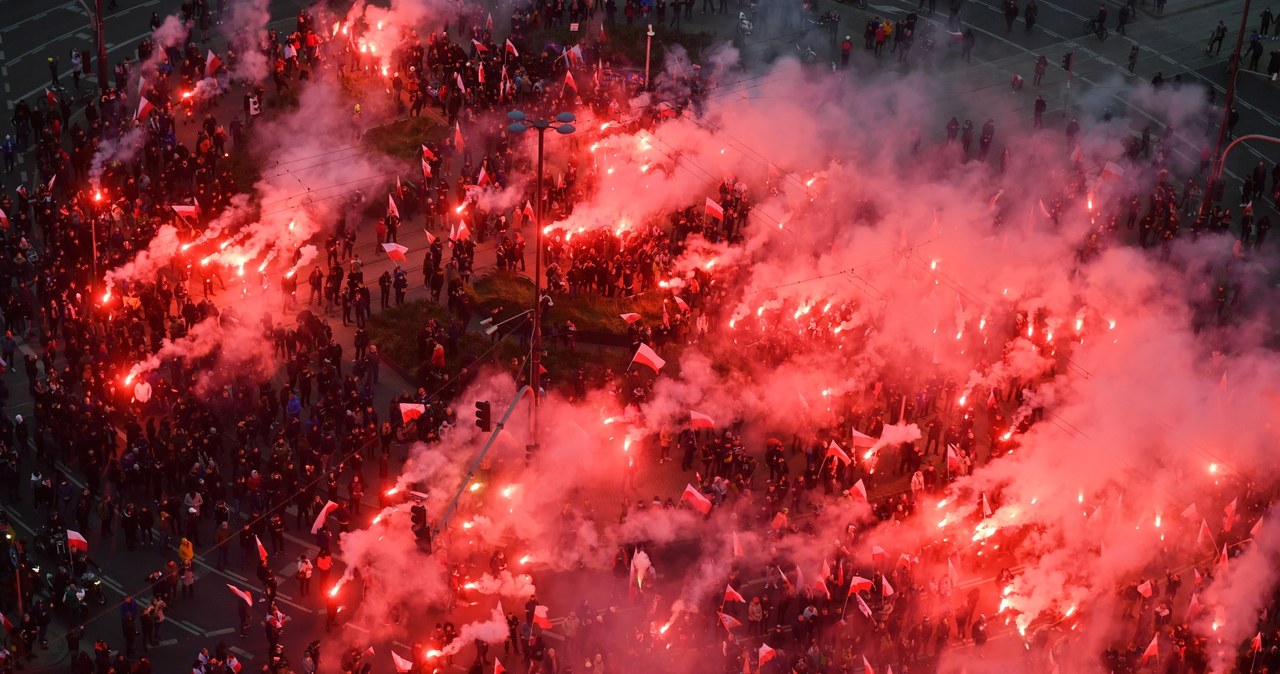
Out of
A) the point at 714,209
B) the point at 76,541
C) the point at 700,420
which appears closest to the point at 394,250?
the point at 714,209

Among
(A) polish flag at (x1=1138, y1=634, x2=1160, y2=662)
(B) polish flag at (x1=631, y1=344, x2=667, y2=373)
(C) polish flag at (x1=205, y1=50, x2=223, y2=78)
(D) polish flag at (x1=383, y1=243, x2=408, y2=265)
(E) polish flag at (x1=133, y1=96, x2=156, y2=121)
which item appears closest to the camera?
(A) polish flag at (x1=1138, y1=634, x2=1160, y2=662)

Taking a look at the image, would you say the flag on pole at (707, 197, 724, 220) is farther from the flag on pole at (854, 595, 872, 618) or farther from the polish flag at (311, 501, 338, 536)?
the polish flag at (311, 501, 338, 536)

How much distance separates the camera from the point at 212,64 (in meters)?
56.5

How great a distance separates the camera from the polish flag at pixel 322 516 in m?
40.5

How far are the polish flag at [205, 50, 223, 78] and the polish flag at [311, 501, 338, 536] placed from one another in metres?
19.9

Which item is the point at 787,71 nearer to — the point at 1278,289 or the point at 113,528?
the point at 1278,289

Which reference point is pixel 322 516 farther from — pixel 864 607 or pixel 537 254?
pixel 864 607

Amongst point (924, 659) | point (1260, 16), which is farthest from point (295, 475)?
point (1260, 16)

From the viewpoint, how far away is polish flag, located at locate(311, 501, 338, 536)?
40.5 metres

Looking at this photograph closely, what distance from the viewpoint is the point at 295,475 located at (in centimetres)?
4253

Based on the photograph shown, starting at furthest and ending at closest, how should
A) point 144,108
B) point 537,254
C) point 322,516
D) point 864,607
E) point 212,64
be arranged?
point 212,64
point 144,108
point 322,516
point 864,607
point 537,254

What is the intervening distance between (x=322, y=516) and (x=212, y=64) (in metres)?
20.9

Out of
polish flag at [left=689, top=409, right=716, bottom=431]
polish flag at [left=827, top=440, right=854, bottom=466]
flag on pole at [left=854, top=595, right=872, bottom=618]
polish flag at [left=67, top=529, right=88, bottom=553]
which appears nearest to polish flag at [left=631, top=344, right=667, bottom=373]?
polish flag at [left=689, top=409, right=716, bottom=431]

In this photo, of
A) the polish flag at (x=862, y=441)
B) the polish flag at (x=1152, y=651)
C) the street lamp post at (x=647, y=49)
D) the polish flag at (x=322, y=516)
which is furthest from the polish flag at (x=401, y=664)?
the street lamp post at (x=647, y=49)
